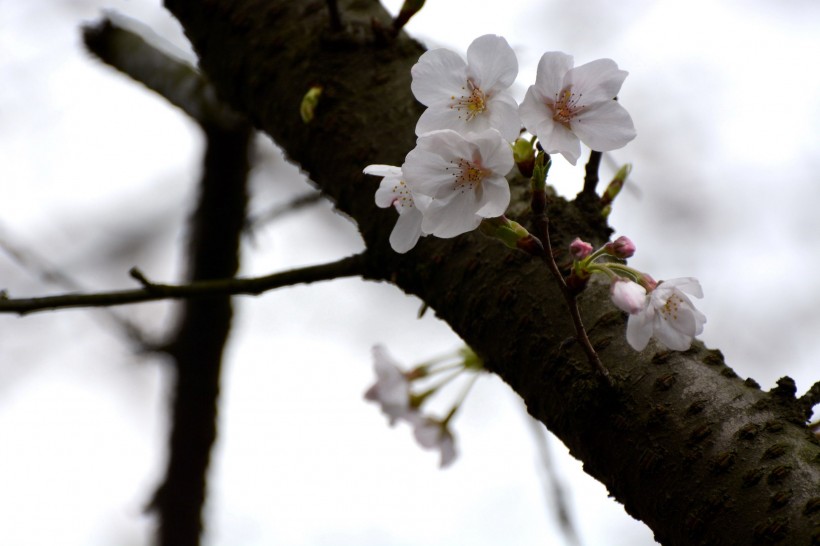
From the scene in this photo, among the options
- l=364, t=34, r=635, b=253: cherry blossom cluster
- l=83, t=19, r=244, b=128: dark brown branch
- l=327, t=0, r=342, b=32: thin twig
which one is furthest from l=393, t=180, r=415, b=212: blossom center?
l=83, t=19, r=244, b=128: dark brown branch

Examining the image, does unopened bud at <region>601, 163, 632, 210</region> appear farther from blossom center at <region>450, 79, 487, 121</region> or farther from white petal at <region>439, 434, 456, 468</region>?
white petal at <region>439, 434, 456, 468</region>

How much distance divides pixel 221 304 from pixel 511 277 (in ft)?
4.47

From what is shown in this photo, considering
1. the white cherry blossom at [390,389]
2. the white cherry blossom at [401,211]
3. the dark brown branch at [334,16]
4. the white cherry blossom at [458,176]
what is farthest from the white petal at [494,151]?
the white cherry blossom at [390,389]

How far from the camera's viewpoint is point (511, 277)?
1.03 metres

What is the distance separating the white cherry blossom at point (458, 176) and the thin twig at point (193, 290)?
398 millimetres

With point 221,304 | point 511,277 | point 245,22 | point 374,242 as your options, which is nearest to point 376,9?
point 245,22

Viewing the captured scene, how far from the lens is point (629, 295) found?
0.84 metres

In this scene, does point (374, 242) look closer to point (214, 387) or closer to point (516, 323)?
point (516, 323)

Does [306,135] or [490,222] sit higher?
[306,135]

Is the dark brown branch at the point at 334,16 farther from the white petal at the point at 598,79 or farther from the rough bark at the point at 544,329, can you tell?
the white petal at the point at 598,79

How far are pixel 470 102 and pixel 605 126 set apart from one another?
0.50 feet

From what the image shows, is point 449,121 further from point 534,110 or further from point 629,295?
point 629,295

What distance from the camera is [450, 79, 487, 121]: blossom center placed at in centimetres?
86

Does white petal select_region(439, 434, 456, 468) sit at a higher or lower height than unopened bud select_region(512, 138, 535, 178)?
higher
